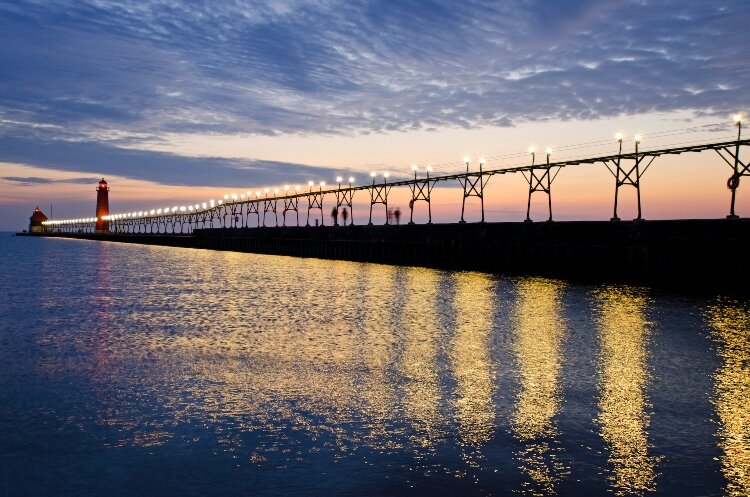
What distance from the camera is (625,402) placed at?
51.0 ft

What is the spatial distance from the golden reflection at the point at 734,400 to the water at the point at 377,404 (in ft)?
0.18

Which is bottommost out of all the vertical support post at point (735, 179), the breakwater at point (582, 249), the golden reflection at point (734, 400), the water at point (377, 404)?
the water at point (377, 404)

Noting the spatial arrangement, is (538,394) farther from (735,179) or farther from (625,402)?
(735,179)

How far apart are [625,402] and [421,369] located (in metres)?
6.09

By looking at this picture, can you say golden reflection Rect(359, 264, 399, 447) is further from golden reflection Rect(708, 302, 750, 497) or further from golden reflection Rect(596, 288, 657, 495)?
golden reflection Rect(708, 302, 750, 497)

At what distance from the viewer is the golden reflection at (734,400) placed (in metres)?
11.0

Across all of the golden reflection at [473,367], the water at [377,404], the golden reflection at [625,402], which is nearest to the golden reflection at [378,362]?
the water at [377,404]

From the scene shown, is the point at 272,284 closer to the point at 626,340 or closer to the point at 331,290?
the point at 331,290

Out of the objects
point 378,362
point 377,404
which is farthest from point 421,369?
point 377,404

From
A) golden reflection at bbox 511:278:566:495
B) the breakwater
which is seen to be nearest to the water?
golden reflection at bbox 511:278:566:495

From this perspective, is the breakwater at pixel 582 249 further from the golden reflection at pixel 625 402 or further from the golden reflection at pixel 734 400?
the golden reflection at pixel 625 402

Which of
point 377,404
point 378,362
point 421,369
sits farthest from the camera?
point 378,362

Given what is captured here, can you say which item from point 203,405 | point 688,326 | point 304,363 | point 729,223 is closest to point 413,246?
point 729,223

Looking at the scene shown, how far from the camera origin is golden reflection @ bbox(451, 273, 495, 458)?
13.6 metres
